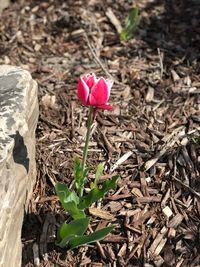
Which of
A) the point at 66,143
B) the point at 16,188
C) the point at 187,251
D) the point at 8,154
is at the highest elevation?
the point at 8,154

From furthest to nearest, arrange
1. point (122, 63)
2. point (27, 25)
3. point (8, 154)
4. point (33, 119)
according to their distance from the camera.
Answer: point (27, 25) → point (122, 63) → point (33, 119) → point (8, 154)

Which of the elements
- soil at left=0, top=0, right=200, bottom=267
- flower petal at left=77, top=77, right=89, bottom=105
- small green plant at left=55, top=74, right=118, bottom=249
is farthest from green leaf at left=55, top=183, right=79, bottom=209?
flower petal at left=77, top=77, right=89, bottom=105

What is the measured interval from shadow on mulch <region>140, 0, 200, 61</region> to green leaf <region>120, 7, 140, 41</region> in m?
0.15

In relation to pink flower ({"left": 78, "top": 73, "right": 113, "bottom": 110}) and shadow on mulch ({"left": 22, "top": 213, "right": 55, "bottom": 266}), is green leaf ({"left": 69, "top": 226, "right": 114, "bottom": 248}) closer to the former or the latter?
shadow on mulch ({"left": 22, "top": 213, "right": 55, "bottom": 266})

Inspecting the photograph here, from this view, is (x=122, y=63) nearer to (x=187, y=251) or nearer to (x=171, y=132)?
(x=171, y=132)

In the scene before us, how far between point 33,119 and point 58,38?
1099 millimetres

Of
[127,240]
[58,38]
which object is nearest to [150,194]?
[127,240]

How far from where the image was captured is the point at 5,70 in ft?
8.33

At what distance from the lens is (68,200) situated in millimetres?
2145

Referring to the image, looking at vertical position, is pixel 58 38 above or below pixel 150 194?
above

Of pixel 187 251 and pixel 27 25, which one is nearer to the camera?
pixel 187 251

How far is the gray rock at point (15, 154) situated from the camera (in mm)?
2041

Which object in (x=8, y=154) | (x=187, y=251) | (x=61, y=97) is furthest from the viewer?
(x=61, y=97)

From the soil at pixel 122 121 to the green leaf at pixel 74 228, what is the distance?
134 millimetres
